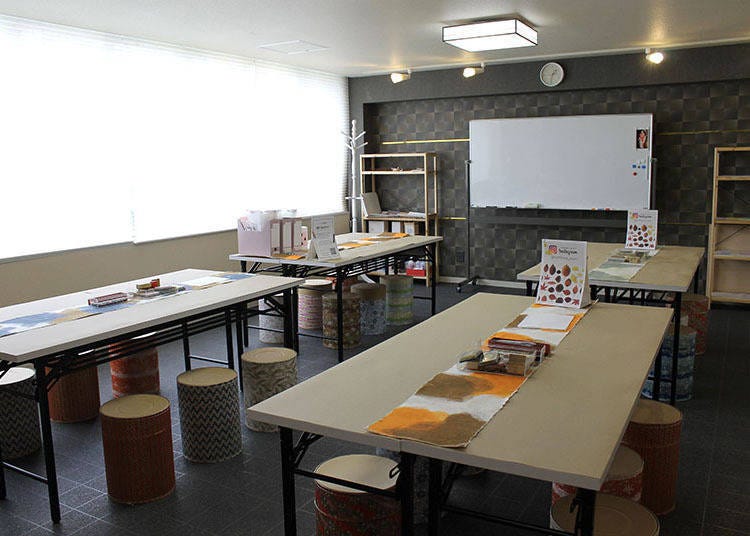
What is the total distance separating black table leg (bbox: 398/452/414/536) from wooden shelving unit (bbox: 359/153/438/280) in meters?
6.09

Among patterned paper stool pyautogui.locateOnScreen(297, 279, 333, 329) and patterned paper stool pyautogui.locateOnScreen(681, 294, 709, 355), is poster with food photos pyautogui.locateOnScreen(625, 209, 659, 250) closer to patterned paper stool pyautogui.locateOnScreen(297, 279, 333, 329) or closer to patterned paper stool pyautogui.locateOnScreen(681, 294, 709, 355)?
patterned paper stool pyautogui.locateOnScreen(681, 294, 709, 355)

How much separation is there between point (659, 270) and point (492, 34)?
2.21m

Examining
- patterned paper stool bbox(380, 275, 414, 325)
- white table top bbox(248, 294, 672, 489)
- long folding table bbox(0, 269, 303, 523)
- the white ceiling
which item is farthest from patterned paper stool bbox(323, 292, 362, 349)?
white table top bbox(248, 294, 672, 489)

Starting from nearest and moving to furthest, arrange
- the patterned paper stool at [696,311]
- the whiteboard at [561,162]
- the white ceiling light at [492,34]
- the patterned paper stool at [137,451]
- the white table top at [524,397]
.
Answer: the white table top at [524,397] → the patterned paper stool at [137,451] → the patterned paper stool at [696,311] → the white ceiling light at [492,34] → the whiteboard at [561,162]

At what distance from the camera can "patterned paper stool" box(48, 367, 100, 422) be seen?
3.97m

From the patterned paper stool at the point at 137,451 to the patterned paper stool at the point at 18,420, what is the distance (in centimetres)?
70

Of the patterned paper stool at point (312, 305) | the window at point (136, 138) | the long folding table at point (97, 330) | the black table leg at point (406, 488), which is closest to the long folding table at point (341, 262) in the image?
the patterned paper stool at point (312, 305)

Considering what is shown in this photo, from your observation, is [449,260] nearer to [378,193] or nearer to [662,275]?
[378,193]

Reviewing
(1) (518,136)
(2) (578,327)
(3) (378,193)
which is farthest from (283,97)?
(2) (578,327)

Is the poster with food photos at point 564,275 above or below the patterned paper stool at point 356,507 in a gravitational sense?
above

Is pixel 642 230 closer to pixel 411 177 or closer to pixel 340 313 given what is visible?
pixel 340 313

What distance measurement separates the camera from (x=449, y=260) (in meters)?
8.23

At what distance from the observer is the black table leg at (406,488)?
6.23 feet

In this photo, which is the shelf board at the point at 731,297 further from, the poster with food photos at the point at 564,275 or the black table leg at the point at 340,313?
the poster with food photos at the point at 564,275
